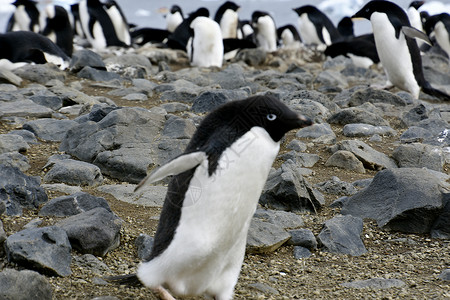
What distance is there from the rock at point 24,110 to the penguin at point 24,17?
11099mm

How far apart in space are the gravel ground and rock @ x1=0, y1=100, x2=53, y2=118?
77.4 inches

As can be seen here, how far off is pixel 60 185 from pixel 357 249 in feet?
6.06

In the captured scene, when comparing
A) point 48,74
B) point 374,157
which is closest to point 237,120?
point 374,157

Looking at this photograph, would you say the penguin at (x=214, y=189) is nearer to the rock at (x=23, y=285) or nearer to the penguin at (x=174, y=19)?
the rock at (x=23, y=285)

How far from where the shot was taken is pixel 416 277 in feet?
10.6

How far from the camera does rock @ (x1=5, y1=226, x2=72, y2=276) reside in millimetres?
2758

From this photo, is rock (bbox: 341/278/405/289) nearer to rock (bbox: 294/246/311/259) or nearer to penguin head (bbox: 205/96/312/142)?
rock (bbox: 294/246/311/259)

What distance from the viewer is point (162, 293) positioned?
8.54 feet

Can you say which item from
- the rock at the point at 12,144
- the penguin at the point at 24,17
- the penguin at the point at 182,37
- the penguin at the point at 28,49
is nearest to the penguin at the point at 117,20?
the penguin at the point at 24,17

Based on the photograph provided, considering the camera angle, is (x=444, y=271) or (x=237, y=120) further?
(x=444, y=271)

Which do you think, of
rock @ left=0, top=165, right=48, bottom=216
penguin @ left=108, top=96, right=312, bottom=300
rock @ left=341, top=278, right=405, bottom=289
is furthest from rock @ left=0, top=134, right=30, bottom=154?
rock @ left=341, top=278, right=405, bottom=289

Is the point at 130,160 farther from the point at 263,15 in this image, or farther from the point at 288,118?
the point at 263,15

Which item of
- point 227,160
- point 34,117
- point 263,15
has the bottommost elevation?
point 263,15

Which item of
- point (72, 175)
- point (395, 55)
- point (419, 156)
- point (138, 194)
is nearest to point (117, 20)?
point (395, 55)
